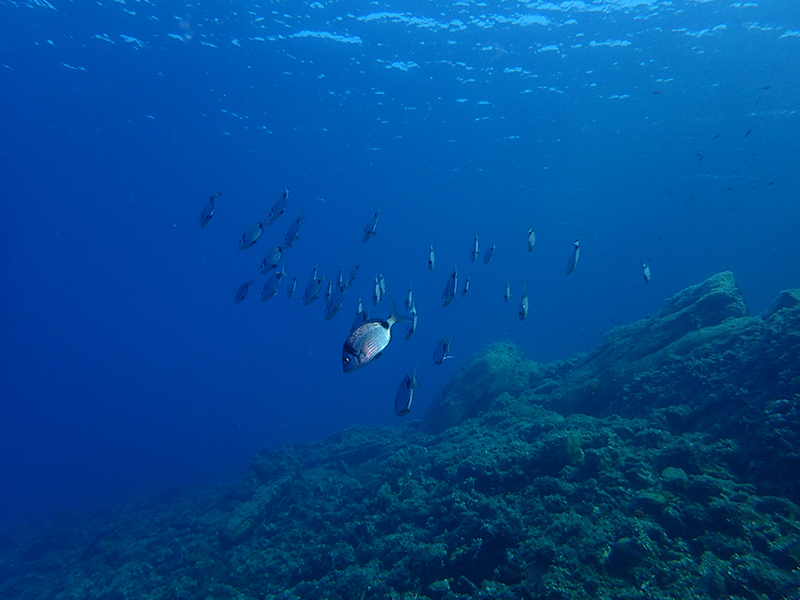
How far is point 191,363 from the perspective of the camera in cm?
11569

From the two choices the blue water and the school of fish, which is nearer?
the school of fish

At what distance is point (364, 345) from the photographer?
281cm

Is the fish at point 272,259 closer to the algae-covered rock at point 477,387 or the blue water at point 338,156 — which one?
the blue water at point 338,156

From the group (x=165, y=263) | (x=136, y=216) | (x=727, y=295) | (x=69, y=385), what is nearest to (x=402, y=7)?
(x=727, y=295)

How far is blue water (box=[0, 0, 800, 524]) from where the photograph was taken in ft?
65.8

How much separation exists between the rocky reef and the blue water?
14.4 feet

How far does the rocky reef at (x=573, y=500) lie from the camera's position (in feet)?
13.1

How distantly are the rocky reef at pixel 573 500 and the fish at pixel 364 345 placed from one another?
3600mm

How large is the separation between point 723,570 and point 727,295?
773 centimetres

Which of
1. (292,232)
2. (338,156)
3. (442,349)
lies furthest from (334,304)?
(338,156)

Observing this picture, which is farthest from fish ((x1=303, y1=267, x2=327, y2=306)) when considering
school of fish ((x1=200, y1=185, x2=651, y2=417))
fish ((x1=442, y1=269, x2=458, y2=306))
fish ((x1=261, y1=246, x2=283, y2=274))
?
fish ((x1=442, y1=269, x2=458, y2=306))

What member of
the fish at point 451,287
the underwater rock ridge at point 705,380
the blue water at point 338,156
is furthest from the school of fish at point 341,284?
the underwater rock ridge at point 705,380

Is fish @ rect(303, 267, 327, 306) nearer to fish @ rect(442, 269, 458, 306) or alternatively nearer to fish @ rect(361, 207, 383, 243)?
fish @ rect(361, 207, 383, 243)

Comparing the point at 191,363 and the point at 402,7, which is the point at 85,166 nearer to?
the point at 402,7
